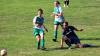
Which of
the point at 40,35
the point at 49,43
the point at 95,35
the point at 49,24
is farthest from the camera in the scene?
the point at 49,24

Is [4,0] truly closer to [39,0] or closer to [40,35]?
[39,0]

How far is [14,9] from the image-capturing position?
43.1m

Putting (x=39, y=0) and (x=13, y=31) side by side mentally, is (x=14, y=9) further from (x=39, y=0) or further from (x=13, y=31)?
(x=13, y=31)

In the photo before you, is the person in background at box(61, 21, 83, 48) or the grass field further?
the person in background at box(61, 21, 83, 48)

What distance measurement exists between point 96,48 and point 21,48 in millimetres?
3820

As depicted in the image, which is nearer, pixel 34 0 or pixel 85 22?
pixel 85 22

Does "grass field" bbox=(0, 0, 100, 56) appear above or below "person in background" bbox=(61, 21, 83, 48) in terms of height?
below

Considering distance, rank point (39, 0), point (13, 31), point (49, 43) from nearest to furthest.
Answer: point (49, 43), point (13, 31), point (39, 0)

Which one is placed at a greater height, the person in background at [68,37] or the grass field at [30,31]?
the person in background at [68,37]

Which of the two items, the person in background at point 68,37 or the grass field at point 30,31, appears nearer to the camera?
the grass field at point 30,31

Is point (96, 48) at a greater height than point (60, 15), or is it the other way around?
point (60, 15)

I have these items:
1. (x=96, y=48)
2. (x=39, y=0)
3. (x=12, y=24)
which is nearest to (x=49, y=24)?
(x=12, y=24)

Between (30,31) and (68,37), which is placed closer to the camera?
(68,37)

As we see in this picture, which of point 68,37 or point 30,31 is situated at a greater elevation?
point 68,37
